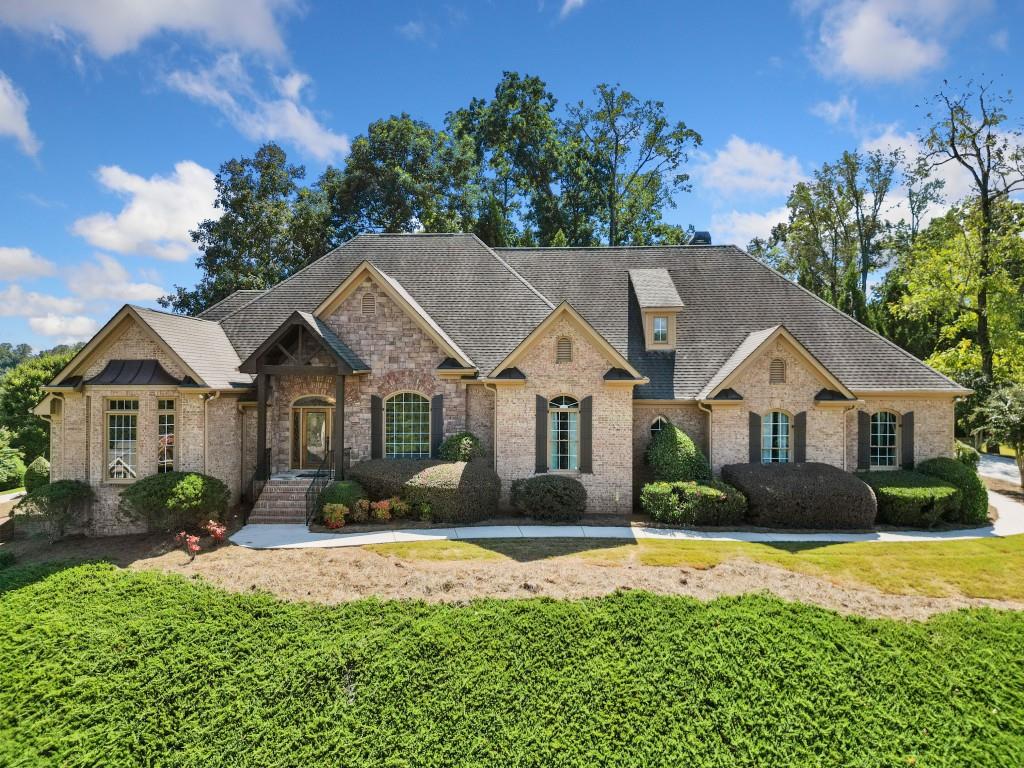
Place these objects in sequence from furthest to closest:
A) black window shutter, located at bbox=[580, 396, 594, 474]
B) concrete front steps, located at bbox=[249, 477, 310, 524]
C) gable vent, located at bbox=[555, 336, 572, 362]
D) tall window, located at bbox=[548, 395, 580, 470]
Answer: tall window, located at bbox=[548, 395, 580, 470] < gable vent, located at bbox=[555, 336, 572, 362] < black window shutter, located at bbox=[580, 396, 594, 474] < concrete front steps, located at bbox=[249, 477, 310, 524]

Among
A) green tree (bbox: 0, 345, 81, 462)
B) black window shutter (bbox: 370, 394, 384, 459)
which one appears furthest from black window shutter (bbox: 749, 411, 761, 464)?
green tree (bbox: 0, 345, 81, 462)

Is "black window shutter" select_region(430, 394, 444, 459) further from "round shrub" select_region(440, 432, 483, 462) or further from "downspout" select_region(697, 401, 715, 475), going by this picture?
"downspout" select_region(697, 401, 715, 475)

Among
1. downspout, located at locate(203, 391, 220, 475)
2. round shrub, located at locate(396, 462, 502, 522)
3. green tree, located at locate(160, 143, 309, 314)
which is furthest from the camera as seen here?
green tree, located at locate(160, 143, 309, 314)

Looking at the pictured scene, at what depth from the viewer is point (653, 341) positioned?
19859 mm

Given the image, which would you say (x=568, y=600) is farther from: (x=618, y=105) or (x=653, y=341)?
(x=618, y=105)

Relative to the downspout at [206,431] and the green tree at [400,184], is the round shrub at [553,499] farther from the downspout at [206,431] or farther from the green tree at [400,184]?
the green tree at [400,184]

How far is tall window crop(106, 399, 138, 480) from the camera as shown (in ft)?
50.2

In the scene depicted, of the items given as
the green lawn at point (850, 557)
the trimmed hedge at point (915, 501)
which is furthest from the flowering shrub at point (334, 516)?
the trimmed hedge at point (915, 501)

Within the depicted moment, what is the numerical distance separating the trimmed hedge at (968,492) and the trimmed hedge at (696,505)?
703 cm

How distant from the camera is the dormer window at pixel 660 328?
65.4ft

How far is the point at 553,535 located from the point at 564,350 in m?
5.75

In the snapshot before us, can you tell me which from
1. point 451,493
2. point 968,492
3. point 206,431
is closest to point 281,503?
point 206,431

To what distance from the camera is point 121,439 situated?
15406mm

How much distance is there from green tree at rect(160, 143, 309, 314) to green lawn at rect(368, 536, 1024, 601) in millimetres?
30404
